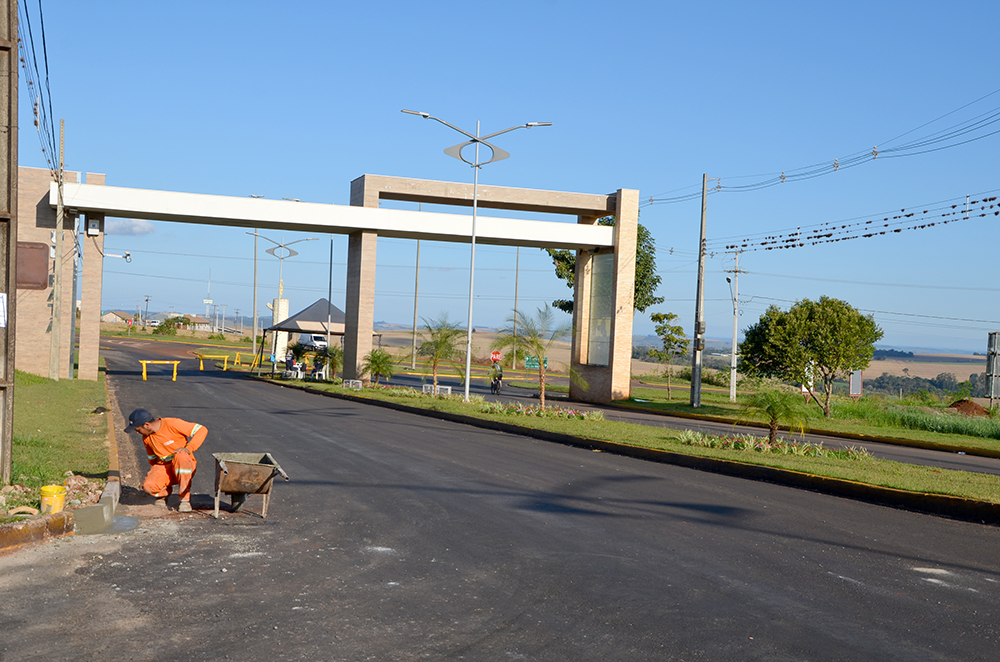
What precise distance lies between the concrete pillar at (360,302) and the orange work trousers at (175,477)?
28217mm

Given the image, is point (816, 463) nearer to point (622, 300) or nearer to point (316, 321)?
point (622, 300)

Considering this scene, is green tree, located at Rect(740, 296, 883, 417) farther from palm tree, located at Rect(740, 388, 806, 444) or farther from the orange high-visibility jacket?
the orange high-visibility jacket

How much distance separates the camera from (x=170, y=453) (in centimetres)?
943

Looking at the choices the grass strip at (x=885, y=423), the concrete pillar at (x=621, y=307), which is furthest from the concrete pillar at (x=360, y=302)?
the grass strip at (x=885, y=423)

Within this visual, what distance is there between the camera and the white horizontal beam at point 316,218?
3328 centimetres

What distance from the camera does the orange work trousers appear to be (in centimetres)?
936

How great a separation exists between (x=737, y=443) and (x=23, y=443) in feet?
40.8

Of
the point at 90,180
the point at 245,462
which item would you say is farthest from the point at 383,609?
the point at 90,180

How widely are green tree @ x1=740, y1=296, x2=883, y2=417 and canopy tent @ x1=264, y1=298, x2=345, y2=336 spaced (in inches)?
869

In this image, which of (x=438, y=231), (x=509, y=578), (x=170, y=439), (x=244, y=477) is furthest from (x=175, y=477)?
(x=438, y=231)

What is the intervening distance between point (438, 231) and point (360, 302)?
4689 mm

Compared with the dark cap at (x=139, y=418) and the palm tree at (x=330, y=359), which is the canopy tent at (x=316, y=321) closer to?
the palm tree at (x=330, y=359)

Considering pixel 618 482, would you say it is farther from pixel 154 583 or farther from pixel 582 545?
pixel 154 583

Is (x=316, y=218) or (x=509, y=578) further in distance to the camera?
(x=316, y=218)
